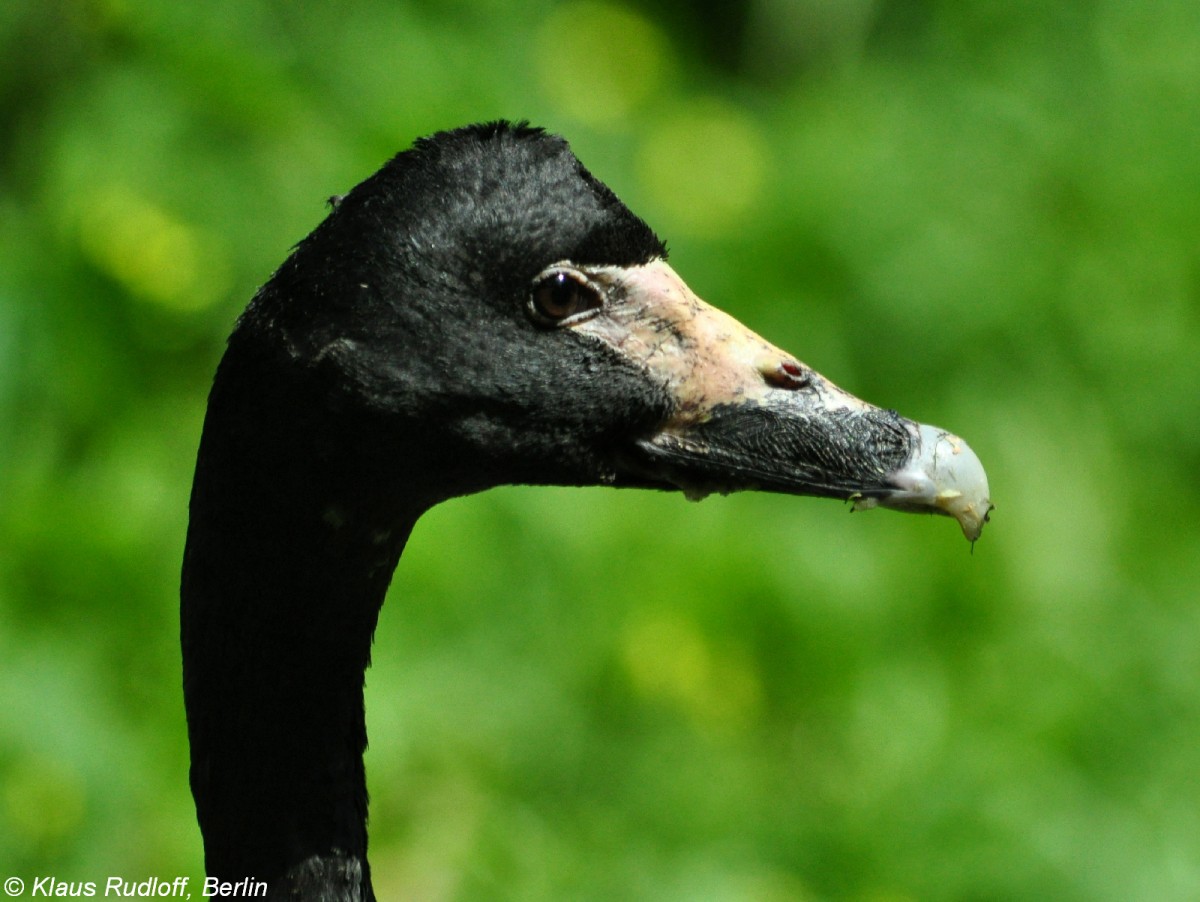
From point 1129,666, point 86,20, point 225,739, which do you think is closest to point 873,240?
point 1129,666

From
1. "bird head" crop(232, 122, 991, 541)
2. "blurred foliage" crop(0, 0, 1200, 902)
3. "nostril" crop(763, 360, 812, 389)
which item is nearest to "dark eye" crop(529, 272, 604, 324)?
"bird head" crop(232, 122, 991, 541)

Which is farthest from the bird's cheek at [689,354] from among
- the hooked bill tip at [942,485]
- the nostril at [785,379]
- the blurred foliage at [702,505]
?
the blurred foliage at [702,505]

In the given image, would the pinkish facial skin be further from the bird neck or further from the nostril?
the bird neck

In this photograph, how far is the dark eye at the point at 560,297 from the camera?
2.34 metres

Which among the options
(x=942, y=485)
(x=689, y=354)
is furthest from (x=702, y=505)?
(x=942, y=485)

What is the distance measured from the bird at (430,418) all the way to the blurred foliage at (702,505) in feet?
5.06

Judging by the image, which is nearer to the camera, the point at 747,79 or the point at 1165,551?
the point at 1165,551

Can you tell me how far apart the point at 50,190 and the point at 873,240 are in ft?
→ 7.88

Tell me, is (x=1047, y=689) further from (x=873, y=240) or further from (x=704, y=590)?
(x=873, y=240)

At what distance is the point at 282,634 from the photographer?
7.98 ft

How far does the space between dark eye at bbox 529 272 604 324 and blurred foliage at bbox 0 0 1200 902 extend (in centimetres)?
194

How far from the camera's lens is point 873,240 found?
525cm

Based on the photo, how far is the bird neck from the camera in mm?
2346

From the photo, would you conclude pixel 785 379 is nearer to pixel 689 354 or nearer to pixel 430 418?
pixel 689 354
